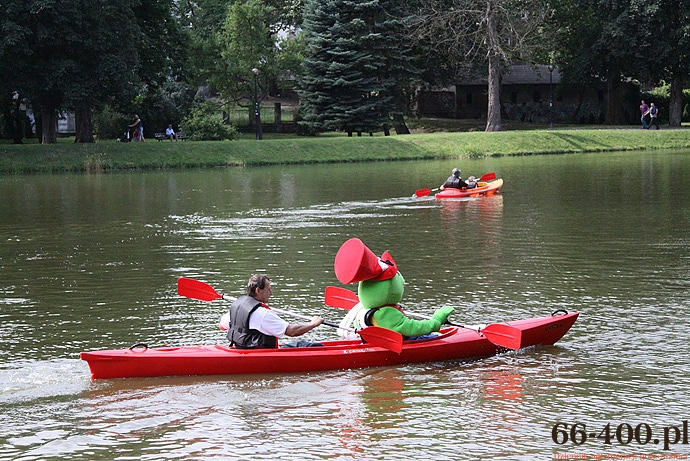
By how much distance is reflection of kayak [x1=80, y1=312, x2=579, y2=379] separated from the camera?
1035 centimetres

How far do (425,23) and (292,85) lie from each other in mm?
11851

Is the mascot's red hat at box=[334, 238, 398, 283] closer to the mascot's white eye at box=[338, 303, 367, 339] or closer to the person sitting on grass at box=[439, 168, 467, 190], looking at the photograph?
the mascot's white eye at box=[338, 303, 367, 339]

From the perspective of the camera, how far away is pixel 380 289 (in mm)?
10898

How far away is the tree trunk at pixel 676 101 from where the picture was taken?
5944 centimetres

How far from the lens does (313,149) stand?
156 feet

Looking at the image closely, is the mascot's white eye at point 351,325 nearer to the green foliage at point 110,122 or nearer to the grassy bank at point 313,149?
the grassy bank at point 313,149

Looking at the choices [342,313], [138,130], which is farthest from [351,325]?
[138,130]

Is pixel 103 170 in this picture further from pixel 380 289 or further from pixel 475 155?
pixel 380 289

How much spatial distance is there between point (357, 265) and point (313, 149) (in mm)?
37173

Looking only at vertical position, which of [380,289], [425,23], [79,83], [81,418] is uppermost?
[425,23]

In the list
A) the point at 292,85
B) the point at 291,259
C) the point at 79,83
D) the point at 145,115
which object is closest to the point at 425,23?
the point at 292,85

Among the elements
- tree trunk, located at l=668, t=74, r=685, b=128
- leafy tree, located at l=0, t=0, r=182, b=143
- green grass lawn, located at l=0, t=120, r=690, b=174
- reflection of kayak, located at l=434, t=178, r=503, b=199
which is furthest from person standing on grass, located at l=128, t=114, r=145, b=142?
tree trunk, located at l=668, t=74, r=685, b=128

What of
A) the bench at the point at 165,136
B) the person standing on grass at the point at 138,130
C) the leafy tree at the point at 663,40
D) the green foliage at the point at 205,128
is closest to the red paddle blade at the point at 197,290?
the green foliage at the point at 205,128

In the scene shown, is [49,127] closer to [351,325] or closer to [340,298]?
[340,298]
